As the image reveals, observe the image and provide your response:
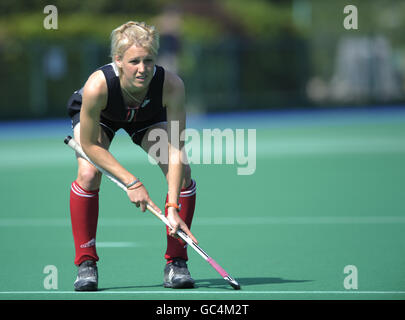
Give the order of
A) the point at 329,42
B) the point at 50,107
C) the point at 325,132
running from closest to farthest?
1. the point at 325,132
2. the point at 50,107
3. the point at 329,42

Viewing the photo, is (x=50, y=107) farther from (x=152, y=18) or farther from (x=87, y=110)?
(x=87, y=110)

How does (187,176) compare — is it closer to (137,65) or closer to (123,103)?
(123,103)

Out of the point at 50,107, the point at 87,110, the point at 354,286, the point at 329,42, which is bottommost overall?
the point at 354,286

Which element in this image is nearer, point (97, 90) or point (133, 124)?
point (97, 90)

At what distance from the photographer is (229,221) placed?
274 inches

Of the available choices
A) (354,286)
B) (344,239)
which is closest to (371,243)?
(344,239)

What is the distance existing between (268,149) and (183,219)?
8.36 metres

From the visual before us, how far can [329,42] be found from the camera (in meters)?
22.9

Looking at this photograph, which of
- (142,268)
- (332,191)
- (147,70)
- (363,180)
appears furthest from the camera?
(363,180)

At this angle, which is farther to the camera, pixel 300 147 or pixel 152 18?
pixel 152 18

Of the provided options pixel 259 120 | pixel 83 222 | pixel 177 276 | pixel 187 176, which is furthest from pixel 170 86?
pixel 259 120

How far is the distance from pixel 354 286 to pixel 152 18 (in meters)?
21.0

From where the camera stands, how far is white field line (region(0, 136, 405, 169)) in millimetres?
11859

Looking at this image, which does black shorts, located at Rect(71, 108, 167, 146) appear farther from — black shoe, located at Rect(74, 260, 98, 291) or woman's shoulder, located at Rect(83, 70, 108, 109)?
black shoe, located at Rect(74, 260, 98, 291)
